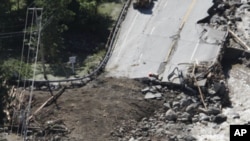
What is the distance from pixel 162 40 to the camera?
41781 millimetres

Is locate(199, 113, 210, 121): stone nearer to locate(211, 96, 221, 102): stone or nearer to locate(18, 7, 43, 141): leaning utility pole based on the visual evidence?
locate(211, 96, 221, 102): stone

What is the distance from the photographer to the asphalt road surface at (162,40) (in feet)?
131

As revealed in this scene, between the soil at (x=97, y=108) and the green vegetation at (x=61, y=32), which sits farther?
the green vegetation at (x=61, y=32)

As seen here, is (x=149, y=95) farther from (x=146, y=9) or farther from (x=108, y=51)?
(x=146, y=9)

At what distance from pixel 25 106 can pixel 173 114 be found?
914 cm

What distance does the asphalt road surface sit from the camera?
131 feet

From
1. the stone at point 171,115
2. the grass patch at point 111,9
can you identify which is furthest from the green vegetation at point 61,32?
the stone at point 171,115

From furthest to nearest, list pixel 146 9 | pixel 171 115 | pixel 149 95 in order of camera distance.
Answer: pixel 146 9 < pixel 149 95 < pixel 171 115

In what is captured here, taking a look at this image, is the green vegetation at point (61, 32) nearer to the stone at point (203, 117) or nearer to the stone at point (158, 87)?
the stone at point (158, 87)

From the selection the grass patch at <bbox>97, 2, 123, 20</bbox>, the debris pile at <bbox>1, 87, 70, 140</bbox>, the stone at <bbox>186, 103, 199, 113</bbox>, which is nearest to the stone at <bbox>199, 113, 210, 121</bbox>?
the stone at <bbox>186, 103, 199, 113</bbox>

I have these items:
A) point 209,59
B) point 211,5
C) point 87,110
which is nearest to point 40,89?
A: point 87,110

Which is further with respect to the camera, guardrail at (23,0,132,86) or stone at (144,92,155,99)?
guardrail at (23,0,132,86)

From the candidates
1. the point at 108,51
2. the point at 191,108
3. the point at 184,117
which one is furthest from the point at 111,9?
the point at 184,117

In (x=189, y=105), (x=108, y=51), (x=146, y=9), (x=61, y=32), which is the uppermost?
(x=146, y=9)
